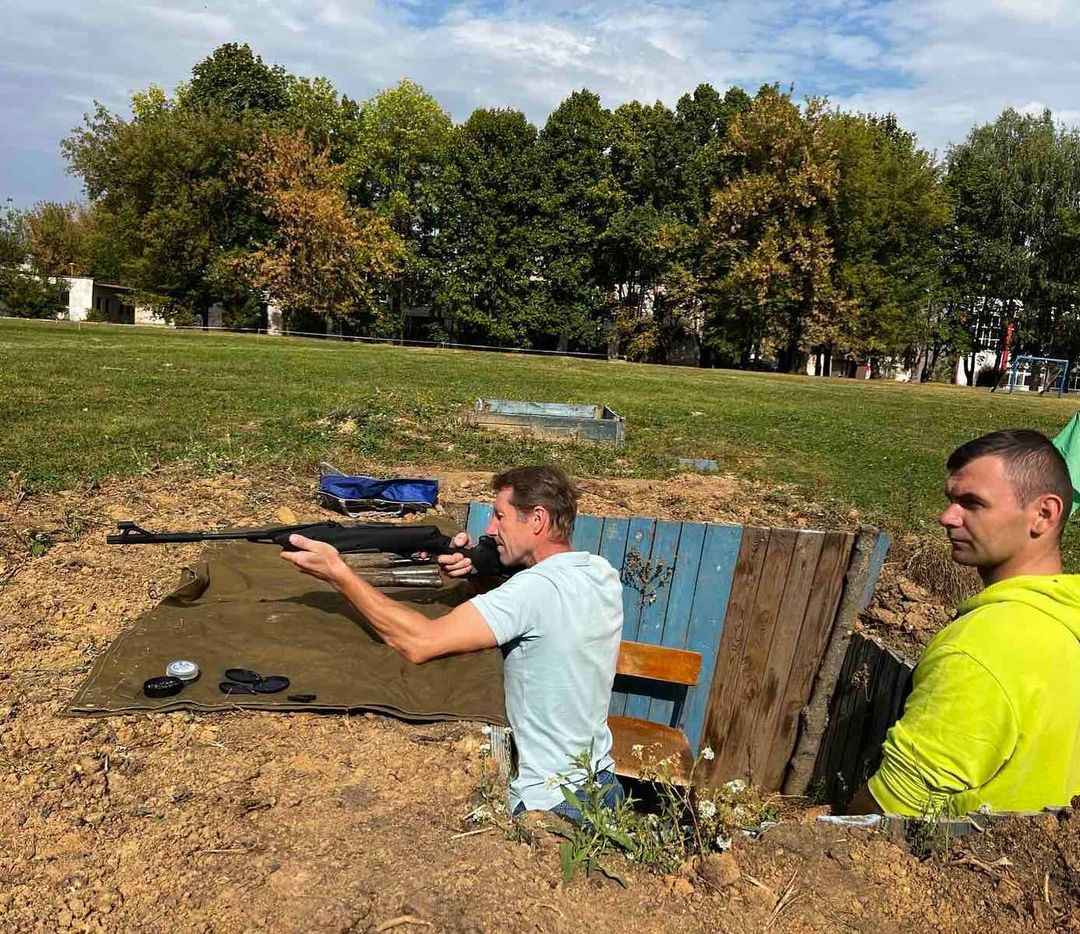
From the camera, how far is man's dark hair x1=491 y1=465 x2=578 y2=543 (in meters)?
3.50

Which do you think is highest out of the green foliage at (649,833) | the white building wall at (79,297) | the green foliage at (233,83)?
the green foliage at (233,83)

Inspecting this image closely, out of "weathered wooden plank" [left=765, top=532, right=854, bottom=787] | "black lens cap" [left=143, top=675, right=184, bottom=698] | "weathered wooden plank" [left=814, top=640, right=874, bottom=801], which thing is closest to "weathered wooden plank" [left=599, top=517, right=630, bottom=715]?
"weathered wooden plank" [left=765, top=532, right=854, bottom=787]

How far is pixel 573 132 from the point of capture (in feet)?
143

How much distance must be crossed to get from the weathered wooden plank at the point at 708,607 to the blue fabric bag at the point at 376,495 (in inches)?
94.2

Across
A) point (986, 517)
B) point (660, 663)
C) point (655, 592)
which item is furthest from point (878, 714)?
point (986, 517)

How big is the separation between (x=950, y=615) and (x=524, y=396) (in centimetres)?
1118

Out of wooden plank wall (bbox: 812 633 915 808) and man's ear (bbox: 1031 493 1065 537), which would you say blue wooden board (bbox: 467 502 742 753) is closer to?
wooden plank wall (bbox: 812 633 915 808)

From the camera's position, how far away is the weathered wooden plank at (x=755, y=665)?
19.3ft

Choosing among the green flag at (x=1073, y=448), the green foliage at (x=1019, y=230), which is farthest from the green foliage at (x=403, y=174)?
the green flag at (x=1073, y=448)

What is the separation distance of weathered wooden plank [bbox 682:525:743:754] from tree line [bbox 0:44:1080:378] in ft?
111

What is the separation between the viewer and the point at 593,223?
145 feet

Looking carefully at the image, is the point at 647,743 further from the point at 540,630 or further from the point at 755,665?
the point at 540,630

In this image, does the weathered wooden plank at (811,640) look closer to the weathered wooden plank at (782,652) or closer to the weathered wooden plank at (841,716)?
the weathered wooden plank at (782,652)

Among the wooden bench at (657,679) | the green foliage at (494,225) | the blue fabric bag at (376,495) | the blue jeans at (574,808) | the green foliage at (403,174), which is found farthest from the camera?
the green foliage at (403,174)
